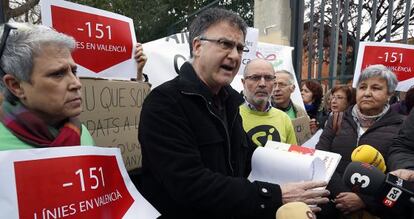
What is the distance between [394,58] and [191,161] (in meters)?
2.85

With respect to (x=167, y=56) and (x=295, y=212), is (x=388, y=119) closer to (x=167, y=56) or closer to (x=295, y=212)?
(x=295, y=212)

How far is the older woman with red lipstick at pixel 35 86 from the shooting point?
135 cm

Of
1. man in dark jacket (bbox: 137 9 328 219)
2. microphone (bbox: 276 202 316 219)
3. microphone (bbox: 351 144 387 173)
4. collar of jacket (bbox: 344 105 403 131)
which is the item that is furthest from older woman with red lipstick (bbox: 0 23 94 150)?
collar of jacket (bbox: 344 105 403 131)

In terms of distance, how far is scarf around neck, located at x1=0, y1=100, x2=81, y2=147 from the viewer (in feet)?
4.40

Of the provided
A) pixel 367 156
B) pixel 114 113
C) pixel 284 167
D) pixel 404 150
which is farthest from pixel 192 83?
pixel 404 150

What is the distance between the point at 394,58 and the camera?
3.57 meters

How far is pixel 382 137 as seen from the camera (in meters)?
2.32

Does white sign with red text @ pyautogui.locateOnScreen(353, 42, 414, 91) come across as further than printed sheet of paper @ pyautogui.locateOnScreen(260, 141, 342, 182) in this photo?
Yes

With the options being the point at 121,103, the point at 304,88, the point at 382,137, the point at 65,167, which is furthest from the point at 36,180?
the point at 304,88

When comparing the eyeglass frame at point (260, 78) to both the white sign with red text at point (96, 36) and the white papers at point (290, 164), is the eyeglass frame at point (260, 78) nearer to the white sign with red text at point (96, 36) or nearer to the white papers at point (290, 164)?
the white sign with red text at point (96, 36)

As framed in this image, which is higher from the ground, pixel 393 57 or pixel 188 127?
pixel 393 57

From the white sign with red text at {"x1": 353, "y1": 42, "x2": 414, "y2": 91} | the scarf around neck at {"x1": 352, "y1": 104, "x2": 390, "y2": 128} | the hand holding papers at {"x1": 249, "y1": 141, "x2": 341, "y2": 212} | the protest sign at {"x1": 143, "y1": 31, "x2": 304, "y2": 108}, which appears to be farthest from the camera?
the white sign with red text at {"x1": 353, "y1": 42, "x2": 414, "y2": 91}

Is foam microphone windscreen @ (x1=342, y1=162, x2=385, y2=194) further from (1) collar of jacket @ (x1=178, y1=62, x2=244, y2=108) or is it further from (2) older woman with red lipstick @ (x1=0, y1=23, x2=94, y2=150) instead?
(2) older woman with red lipstick @ (x1=0, y1=23, x2=94, y2=150)

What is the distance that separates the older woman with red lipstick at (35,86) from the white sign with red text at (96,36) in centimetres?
65
